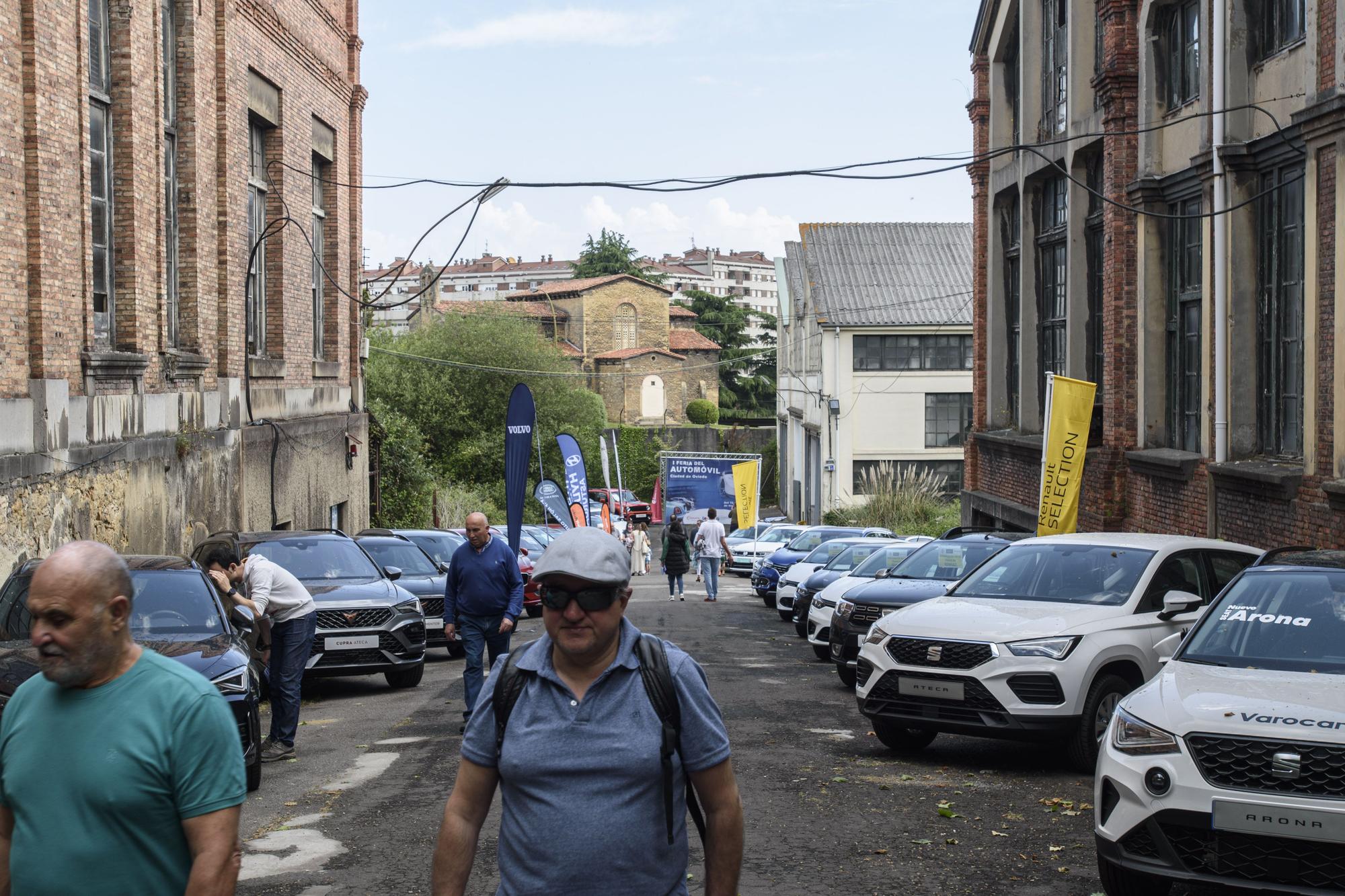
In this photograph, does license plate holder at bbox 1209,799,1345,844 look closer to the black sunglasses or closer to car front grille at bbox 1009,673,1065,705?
car front grille at bbox 1009,673,1065,705

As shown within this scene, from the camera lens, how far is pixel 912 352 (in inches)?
2074

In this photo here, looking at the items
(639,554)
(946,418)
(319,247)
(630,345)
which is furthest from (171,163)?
(630,345)

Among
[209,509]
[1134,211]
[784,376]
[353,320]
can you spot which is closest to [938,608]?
[1134,211]

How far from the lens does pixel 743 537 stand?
4347 cm

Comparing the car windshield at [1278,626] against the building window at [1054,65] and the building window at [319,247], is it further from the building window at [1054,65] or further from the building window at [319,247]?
the building window at [319,247]

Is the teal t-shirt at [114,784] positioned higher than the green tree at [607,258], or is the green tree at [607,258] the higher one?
the green tree at [607,258]

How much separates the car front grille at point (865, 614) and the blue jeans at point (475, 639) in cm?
398

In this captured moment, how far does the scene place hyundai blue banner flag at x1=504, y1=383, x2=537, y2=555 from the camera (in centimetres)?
2066

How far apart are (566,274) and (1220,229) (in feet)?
429

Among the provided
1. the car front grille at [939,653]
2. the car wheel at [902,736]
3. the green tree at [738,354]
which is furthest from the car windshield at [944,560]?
the green tree at [738,354]

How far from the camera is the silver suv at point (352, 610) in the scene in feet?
48.3

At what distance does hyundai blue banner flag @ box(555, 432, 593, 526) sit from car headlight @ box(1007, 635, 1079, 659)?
26.5m

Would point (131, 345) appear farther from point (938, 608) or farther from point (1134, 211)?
point (1134, 211)

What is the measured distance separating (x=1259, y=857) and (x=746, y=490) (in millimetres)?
40061
